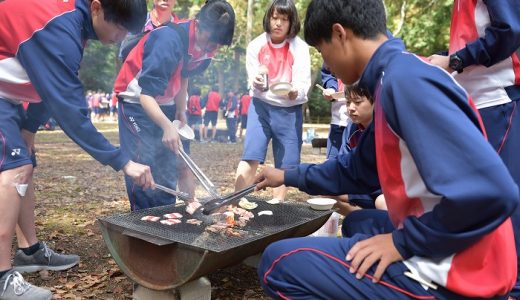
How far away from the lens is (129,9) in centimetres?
275

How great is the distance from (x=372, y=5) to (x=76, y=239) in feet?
11.4

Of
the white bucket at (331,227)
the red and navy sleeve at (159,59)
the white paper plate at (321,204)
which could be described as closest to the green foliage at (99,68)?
the red and navy sleeve at (159,59)

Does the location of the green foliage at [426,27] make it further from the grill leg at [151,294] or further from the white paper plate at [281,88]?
the grill leg at [151,294]

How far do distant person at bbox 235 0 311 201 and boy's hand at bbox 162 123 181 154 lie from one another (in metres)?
1.02

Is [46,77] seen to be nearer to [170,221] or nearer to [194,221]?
[170,221]

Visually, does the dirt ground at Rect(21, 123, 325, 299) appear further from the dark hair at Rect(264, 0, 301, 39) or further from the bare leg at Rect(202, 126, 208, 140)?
the bare leg at Rect(202, 126, 208, 140)

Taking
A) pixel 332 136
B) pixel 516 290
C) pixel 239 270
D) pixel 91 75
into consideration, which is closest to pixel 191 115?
pixel 332 136

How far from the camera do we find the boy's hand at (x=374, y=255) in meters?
1.73

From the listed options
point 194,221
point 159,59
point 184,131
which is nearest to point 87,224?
point 184,131

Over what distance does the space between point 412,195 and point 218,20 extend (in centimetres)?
246

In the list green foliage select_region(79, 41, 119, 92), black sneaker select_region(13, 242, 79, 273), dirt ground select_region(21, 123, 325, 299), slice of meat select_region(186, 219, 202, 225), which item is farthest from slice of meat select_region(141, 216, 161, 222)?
green foliage select_region(79, 41, 119, 92)

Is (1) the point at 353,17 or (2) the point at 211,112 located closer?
(1) the point at 353,17

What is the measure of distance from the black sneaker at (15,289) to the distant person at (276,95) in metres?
2.14

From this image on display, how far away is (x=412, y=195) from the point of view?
173 centimetres
